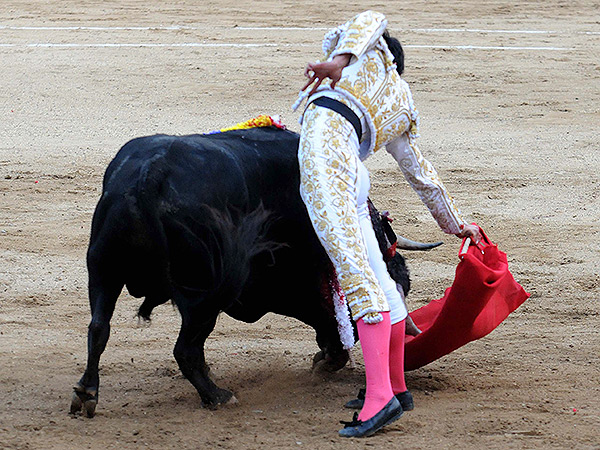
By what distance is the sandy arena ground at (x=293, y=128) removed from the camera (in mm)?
3268

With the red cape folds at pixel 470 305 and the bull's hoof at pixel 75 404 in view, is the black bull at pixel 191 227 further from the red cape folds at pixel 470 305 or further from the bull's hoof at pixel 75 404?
the red cape folds at pixel 470 305

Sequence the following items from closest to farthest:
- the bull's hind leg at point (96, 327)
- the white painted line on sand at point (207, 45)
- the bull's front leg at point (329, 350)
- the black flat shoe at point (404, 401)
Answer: the bull's hind leg at point (96, 327), the black flat shoe at point (404, 401), the bull's front leg at point (329, 350), the white painted line on sand at point (207, 45)

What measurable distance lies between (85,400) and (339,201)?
1.07 meters

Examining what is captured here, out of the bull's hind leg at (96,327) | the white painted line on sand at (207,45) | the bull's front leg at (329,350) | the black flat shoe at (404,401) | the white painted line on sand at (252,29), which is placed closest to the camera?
the bull's hind leg at (96,327)

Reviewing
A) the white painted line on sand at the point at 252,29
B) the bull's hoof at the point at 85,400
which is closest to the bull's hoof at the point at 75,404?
the bull's hoof at the point at 85,400

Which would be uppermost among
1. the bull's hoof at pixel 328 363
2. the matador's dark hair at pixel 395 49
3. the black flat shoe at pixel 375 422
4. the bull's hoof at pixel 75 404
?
the matador's dark hair at pixel 395 49

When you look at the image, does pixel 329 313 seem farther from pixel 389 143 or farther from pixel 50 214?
pixel 50 214

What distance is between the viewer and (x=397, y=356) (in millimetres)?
3230

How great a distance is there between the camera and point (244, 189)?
3.21m

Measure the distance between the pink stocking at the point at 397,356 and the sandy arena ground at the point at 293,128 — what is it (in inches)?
5.1

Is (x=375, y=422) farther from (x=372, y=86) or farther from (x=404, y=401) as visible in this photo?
(x=372, y=86)

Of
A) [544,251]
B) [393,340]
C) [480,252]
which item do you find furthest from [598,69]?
[393,340]

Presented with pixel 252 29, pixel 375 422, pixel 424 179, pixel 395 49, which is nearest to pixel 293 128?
pixel 252 29

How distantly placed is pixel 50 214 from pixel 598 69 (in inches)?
231
